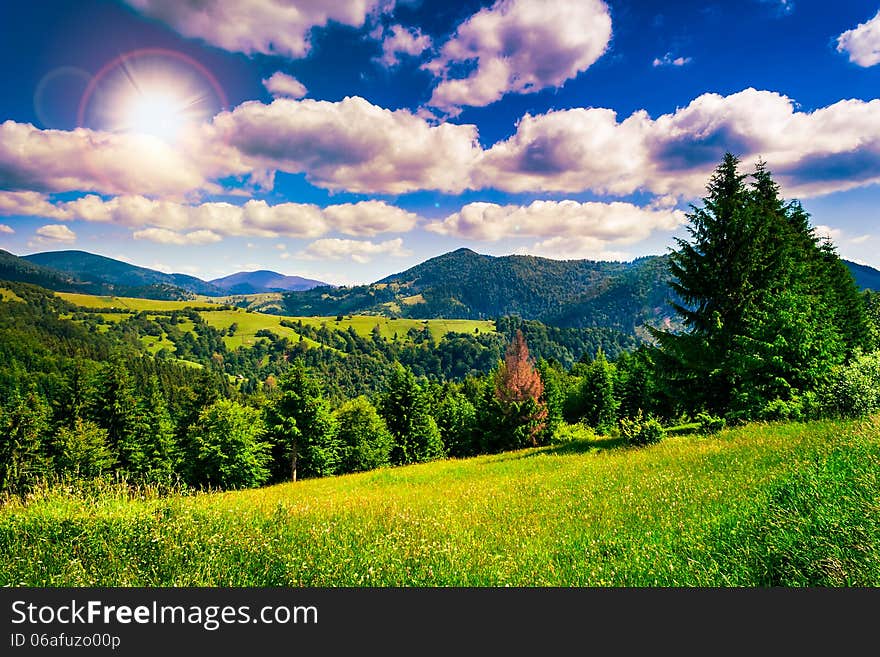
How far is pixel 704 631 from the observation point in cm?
345

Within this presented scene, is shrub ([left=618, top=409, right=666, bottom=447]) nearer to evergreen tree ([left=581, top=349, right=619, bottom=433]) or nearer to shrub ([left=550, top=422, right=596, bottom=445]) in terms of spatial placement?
shrub ([left=550, top=422, right=596, bottom=445])

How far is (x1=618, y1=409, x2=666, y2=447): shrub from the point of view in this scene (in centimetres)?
1627

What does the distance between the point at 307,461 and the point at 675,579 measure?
4256 cm

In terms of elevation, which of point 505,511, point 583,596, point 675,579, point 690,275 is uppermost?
point 690,275

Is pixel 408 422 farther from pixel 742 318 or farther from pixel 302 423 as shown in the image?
pixel 742 318

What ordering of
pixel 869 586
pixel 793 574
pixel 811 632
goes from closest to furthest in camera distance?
pixel 811 632 < pixel 869 586 < pixel 793 574

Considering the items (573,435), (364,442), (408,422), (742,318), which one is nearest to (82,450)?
(364,442)

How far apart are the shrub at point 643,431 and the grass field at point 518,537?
688 cm

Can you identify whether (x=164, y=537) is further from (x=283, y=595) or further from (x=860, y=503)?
(x=860, y=503)

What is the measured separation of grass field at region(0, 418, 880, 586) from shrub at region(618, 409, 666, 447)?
6.88 meters

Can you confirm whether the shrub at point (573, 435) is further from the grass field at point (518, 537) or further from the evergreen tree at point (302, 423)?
the evergreen tree at point (302, 423)

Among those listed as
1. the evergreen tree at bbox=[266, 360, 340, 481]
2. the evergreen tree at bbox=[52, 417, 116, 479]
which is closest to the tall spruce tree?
the evergreen tree at bbox=[266, 360, 340, 481]

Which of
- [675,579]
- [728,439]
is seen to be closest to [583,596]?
[675,579]

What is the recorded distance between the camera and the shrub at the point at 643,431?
16.3m
